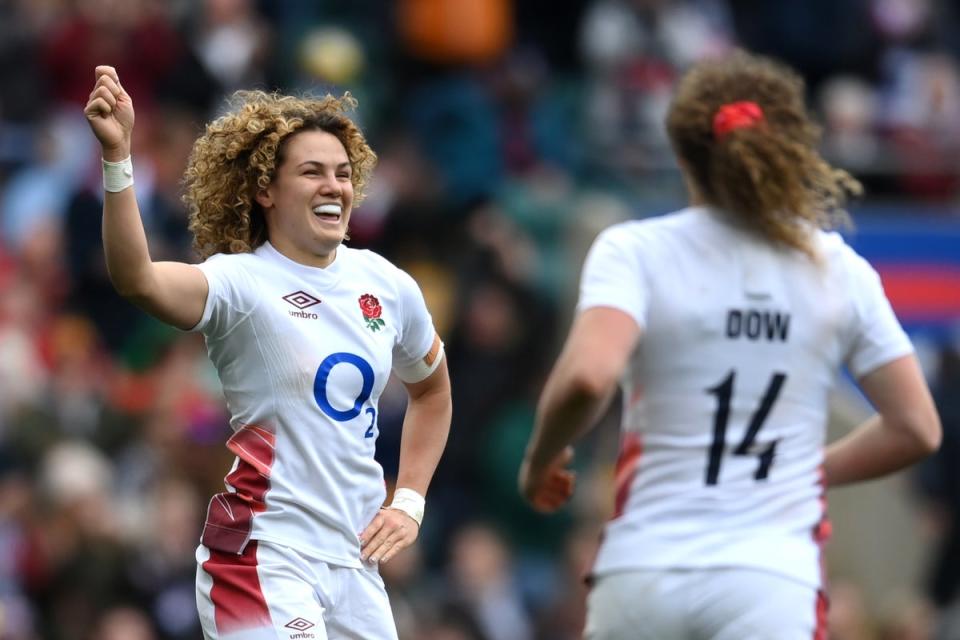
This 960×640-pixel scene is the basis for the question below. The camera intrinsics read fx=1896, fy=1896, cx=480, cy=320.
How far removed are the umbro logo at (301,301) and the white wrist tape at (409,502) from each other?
59 cm

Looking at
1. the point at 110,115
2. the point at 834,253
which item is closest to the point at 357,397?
the point at 110,115

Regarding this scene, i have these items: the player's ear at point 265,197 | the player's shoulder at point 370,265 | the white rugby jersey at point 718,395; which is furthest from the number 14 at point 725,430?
the player's ear at point 265,197

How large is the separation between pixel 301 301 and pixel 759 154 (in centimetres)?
144

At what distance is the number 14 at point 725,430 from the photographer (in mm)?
5207

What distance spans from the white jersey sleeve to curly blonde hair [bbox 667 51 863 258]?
1456 millimetres

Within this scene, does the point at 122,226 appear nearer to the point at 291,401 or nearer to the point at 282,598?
the point at 291,401

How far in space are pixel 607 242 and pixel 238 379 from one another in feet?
3.84

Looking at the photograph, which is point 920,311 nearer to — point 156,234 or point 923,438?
point 156,234

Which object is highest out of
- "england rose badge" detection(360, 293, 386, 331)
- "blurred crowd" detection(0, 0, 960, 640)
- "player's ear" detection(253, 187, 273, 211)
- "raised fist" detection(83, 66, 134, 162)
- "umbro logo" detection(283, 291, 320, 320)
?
"raised fist" detection(83, 66, 134, 162)

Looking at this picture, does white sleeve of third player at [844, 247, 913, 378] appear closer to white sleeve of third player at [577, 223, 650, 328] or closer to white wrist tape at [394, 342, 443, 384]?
white sleeve of third player at [577, 223, 650, 328]

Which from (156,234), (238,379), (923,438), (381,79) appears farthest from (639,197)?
(238,379)

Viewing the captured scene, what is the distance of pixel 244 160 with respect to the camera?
4859mm

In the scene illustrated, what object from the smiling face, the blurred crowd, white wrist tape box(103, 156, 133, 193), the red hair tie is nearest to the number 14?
the red hair tie

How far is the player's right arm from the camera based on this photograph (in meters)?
4.34
